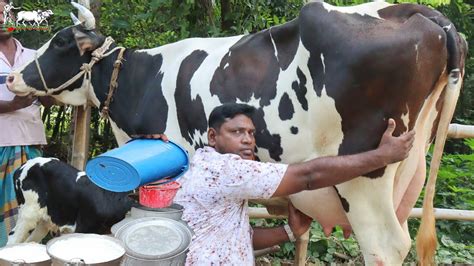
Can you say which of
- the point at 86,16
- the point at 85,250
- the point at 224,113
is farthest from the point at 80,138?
the point at 85,250

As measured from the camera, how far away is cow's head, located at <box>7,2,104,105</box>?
457 centimetres

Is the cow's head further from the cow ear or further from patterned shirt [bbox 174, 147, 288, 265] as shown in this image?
patterned shirt [bbox 174, 147, 288, 265]

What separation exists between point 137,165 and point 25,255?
472 millimetres

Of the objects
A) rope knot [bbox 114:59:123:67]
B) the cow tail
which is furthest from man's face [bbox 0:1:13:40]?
the cow tail

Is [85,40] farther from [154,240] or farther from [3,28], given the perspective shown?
[154,240]

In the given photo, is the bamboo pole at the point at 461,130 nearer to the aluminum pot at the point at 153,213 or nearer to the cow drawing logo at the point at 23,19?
the aluminum pot at the point at 153,213

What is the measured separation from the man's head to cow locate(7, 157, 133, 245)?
189 centimetres

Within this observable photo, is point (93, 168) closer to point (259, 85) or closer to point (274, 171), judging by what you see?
point (274, 171)

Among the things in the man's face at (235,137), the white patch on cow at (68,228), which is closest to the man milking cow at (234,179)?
the man's face at (235,137)

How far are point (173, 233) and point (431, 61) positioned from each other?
1.55 metres

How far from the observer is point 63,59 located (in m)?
4.66

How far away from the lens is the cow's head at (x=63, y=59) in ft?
15.0

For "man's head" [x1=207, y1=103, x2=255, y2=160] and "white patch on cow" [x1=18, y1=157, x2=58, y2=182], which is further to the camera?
"white patch on cow" [x1=18, y1=157, x2=58, y2=182]

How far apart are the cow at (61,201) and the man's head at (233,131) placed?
6.22 ft
